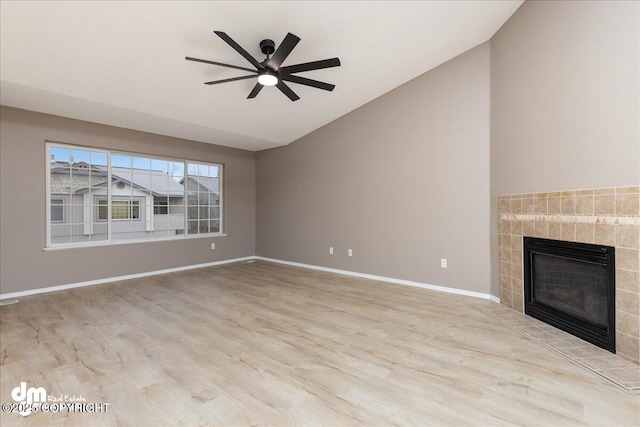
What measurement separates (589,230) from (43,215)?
6.51 meters

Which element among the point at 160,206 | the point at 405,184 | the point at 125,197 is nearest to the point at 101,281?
the point at 125,197

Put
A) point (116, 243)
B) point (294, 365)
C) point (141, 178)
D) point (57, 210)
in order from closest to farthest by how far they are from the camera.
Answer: point (294, 365), point (57, 210), point (116, 243), point (141, 178)

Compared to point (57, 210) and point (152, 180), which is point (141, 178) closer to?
point (152, 180)

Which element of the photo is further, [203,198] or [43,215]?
[203,198]

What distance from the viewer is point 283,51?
2.66 meters

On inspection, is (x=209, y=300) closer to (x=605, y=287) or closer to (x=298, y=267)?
(x=298, y=267)

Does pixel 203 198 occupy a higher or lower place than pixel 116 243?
higher

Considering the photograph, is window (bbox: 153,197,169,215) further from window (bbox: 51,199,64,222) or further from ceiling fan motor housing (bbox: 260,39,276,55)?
ceiling fan motor housing (bbox: 260,39,276,55)

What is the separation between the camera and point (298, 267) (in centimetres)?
606

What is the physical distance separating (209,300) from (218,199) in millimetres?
3178

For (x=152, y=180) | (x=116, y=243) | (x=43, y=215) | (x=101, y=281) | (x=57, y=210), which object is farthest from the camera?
(x=152, y=180)

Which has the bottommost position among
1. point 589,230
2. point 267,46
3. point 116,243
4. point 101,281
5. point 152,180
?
point 101,281

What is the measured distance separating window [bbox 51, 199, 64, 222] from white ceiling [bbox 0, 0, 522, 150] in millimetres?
1286

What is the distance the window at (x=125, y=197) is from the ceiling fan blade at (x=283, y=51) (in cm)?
372
